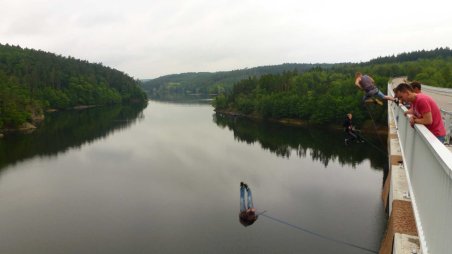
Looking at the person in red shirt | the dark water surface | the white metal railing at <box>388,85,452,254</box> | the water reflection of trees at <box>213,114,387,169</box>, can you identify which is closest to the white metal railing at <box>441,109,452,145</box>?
the person in red shirt

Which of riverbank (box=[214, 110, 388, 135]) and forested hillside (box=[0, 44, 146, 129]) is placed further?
forested hillside (box=[0, 44, 146, 129])

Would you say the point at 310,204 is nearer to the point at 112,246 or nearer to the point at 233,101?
the point at 112,246

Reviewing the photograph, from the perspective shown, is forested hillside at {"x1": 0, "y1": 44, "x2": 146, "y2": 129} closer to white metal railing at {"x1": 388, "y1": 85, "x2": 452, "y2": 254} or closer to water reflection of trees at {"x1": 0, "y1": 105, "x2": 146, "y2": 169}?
water reflection of trees at {"x1": 0, "y1": 105, "x2": 146, "y2": 169}

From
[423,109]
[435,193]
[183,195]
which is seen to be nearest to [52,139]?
[183,195]

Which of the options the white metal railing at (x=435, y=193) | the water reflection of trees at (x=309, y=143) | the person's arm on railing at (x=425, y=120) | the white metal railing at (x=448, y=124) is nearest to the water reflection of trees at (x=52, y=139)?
the water reflection of trees at (x=309, y=143)

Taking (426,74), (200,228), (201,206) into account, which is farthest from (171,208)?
(426,74)

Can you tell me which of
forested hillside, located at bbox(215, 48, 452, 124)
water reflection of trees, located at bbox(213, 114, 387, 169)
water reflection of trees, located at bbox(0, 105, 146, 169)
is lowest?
water reflection of trees, located at bbox(213, 114, 387, 169)

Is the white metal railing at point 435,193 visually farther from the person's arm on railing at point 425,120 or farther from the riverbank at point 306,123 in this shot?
the riverbank at point 306,123
